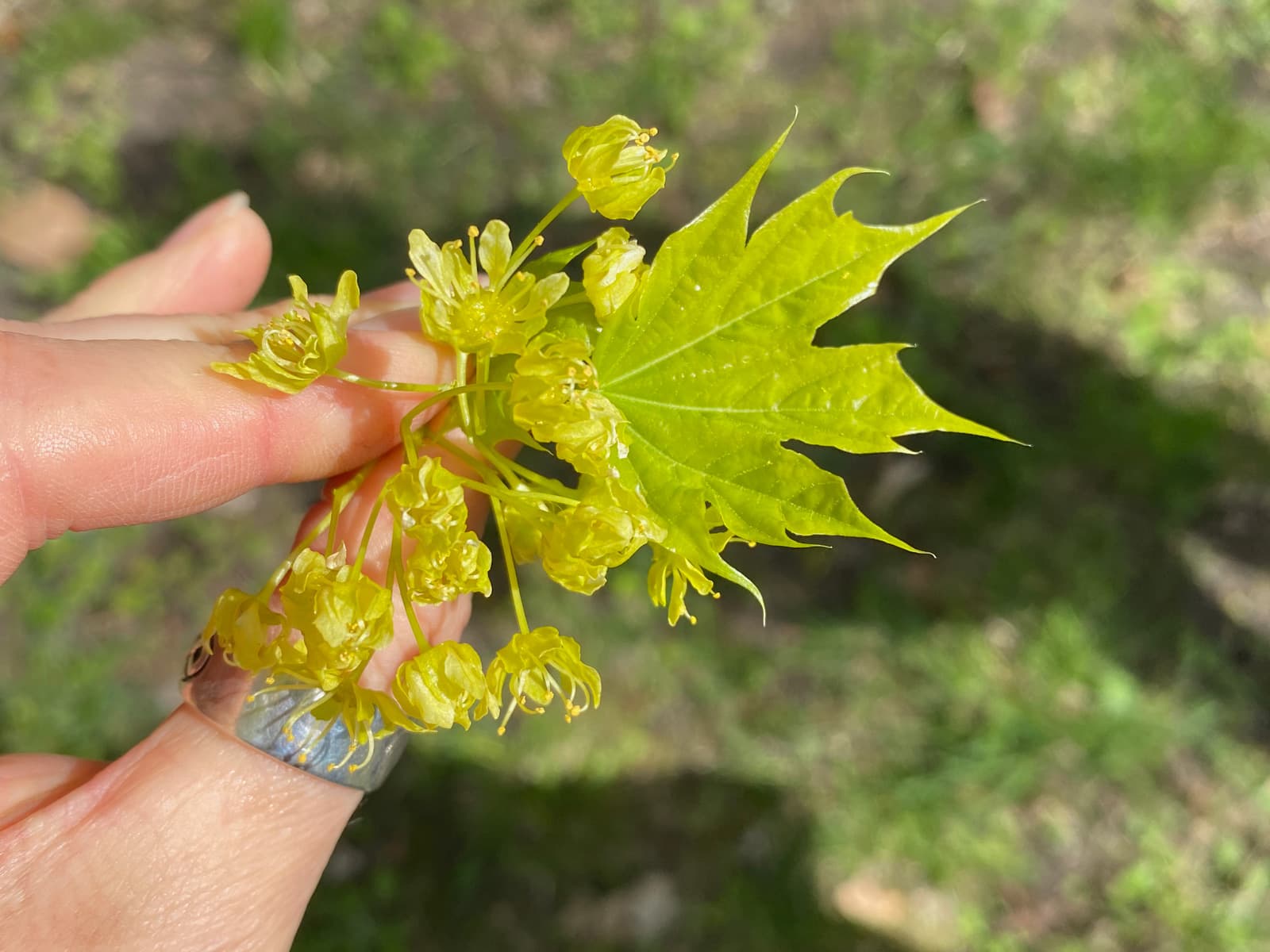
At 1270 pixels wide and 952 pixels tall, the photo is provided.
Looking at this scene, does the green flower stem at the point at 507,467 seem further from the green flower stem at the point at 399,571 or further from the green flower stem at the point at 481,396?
the green flower stem at the point at 399,571

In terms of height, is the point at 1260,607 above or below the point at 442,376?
below

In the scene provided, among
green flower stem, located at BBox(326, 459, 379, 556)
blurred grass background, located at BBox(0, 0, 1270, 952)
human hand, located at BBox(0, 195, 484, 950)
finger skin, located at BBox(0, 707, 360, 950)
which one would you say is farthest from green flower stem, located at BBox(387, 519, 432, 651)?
blurred grass background, located at BBox(0, 0, 1270, 952)

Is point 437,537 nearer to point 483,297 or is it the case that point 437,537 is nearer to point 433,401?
point 433,401

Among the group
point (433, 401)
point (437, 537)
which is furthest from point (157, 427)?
point (437, 537)

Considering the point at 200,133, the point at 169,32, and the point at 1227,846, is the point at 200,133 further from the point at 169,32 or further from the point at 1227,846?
the point at 1227,846

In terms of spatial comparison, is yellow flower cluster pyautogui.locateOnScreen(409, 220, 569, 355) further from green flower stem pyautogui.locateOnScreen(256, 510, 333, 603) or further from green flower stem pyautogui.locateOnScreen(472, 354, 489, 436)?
green flower stem pyautogui.locateOnScreen(256, 510, 333, 603)

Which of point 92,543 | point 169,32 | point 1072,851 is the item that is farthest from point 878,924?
point 169,32
